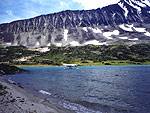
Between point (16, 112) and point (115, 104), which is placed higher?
point (16, 112)

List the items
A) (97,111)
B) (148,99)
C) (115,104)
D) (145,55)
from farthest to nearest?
1. (145,55)
2. (148,99)
3. (115,104)
4. (97,111)

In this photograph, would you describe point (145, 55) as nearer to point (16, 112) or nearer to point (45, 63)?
point (45, 63)

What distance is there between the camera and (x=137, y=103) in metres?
27.5

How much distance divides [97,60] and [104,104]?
16513cm

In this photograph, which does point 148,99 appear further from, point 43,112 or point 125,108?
point 43,112

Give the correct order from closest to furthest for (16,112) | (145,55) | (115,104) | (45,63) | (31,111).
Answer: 1. (16,112)
2. (31,111)
3. (115,104)
4. (45,63)
5. (145,55)

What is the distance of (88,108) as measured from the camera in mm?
24891

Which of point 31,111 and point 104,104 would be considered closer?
point 31,111

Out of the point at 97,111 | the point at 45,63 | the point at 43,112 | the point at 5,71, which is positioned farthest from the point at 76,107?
the point at 45,63

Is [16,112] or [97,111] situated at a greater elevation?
[16,112]

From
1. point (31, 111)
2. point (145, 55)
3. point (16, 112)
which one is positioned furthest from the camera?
point (145, 55)

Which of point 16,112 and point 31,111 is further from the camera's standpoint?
point 31,111

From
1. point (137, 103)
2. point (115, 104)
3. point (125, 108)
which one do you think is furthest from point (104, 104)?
point (137, 103)

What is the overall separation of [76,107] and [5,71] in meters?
81.2
